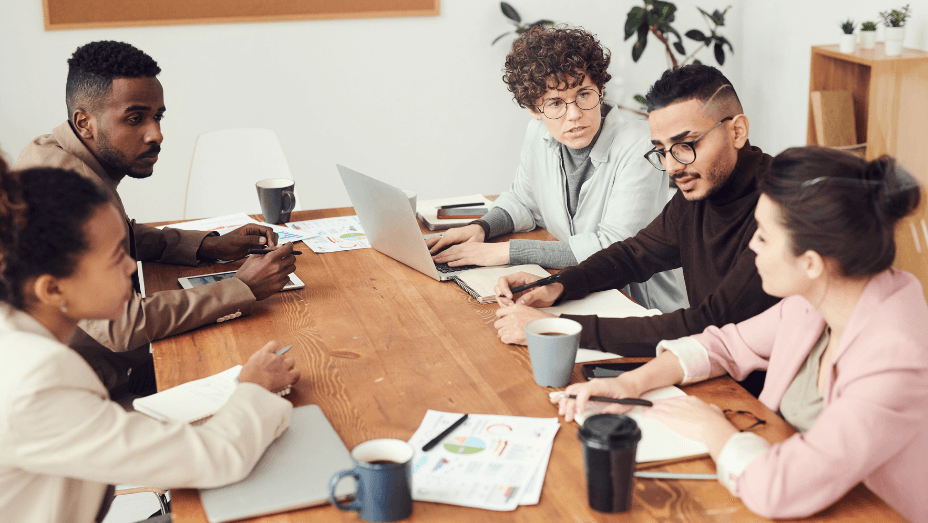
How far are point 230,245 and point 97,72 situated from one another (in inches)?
20.1

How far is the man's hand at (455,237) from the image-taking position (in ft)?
6.48

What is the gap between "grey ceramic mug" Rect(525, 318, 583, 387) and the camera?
1.17 m

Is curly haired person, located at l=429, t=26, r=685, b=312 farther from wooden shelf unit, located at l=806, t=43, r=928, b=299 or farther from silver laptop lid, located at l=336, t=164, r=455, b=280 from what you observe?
wooden shelf unit, located at l=806, t=43, r=928, b=299

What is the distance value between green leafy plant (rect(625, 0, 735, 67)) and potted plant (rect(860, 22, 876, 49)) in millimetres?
781

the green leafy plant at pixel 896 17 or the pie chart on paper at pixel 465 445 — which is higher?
the green leafy plant at pixel 896 17

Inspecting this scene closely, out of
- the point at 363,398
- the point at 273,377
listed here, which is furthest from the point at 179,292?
the point at 363,398

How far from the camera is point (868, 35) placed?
3068mm

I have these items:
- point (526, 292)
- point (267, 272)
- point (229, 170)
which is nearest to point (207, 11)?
point (229, 170)

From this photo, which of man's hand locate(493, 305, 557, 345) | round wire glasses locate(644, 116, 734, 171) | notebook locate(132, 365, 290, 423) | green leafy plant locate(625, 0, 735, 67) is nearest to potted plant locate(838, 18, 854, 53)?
green leafy plant locate(625, 0, 735, 67)

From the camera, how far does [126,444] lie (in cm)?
91

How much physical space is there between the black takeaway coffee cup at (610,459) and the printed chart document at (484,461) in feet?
0.26

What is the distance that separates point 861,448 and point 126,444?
840 millimetres

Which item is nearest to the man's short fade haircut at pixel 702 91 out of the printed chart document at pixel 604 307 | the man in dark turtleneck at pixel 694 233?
the man in dark turtleneck at pixel 694 233

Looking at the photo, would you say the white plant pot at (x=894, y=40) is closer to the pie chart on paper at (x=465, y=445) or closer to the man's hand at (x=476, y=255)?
the man's hand at (x=476, y=255)
